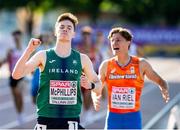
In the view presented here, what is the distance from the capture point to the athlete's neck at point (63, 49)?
283 inches

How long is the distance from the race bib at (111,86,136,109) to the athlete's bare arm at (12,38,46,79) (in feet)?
4.94

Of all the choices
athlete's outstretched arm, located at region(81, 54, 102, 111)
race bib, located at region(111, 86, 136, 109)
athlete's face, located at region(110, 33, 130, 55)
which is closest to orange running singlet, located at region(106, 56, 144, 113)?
race bib, located at region(111, 86, 136, 109)

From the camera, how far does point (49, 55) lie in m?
7.22

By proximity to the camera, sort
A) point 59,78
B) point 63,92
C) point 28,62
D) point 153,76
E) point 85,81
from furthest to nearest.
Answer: point 153,76
point 85,81
point 63,92
point 59,78
point 28,62

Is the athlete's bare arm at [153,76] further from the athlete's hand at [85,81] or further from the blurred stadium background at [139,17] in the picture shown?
the blurred stadium background at [139,17]

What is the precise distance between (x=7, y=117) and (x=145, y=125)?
3.85 metres

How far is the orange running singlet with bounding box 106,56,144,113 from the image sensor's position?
837 cm

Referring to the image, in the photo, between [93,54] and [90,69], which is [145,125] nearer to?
[93,54]

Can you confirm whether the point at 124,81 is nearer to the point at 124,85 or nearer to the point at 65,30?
the point at 124,85

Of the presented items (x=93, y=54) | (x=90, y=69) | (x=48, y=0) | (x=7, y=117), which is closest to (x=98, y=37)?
(x=93, y=54)

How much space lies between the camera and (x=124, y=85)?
846 cm

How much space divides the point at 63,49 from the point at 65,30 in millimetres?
195

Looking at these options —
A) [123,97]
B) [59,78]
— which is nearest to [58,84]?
[59,78]

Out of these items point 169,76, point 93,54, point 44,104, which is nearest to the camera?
point 44,104
